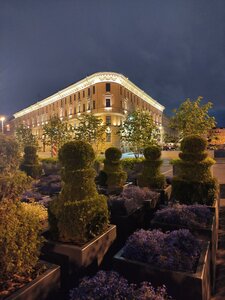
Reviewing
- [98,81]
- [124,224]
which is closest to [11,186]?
[124,224]

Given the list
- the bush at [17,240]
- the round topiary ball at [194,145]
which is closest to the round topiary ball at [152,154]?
the round topiary ball at [194,145]

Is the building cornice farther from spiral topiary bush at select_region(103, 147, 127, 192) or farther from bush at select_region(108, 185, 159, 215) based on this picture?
bush at select_region(108, 185, 159, 215)

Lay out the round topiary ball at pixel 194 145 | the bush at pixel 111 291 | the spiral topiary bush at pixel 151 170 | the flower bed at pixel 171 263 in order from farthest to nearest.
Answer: the spiral topiary bush at pixel 151 170 → the round topiary ball at pixel 194 145 → the flower bed at pixel 171 263 → the bush at pixel 111 291

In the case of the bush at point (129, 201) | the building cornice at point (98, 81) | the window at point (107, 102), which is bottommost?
the bush at point (129, 201)

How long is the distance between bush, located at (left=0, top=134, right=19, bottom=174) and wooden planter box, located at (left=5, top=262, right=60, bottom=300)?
190 cm

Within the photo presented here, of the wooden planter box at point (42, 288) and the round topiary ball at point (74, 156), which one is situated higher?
the round topiary ball at point (74, 156)

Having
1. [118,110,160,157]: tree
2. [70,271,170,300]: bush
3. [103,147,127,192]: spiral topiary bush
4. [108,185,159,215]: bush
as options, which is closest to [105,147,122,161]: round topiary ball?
[103,147,127,192]: spiral topiary bush

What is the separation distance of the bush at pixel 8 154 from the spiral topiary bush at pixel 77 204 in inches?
36.6

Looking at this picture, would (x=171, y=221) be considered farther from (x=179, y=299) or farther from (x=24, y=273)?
(x=24, y=273)

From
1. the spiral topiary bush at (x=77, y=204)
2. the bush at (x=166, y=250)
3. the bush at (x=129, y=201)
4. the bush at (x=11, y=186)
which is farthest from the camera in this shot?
the bush at (x=129, y=201)

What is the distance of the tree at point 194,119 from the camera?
776 inches

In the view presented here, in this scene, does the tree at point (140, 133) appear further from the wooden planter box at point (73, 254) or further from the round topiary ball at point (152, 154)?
the wooden planter box at point (73, 254)

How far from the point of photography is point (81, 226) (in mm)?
4508

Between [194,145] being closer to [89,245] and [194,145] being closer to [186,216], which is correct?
[186,216]
